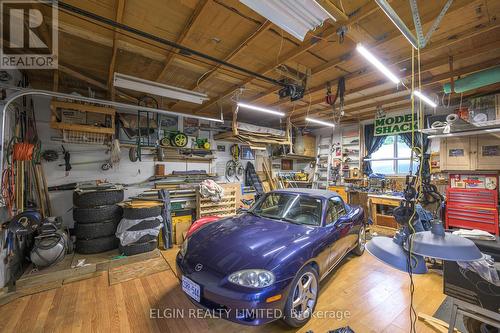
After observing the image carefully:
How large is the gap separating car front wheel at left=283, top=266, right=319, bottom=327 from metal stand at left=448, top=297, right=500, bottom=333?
1095mm

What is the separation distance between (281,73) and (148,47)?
2062 mm

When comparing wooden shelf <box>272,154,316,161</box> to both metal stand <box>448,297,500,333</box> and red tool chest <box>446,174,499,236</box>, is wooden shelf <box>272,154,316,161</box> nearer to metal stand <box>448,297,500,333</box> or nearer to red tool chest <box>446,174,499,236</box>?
red tool chest <box>446,174,499,236</box>

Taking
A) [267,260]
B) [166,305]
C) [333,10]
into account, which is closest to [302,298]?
[267,260]

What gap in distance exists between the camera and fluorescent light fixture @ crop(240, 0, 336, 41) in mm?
1642

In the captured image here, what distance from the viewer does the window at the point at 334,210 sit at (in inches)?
108

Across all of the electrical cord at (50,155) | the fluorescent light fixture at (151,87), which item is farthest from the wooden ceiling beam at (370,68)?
the electrical cord at (50,155)

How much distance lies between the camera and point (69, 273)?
114 inches

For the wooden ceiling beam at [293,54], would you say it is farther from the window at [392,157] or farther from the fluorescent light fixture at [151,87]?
the window at [392,157]

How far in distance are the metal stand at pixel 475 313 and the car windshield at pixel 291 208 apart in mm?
1275

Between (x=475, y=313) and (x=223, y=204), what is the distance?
4246mm

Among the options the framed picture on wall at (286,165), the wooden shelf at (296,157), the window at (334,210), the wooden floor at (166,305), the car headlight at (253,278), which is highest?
the wooden shelf at (296,157)

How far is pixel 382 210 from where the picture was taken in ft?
17.9

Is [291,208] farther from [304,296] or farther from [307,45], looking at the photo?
[307,45]

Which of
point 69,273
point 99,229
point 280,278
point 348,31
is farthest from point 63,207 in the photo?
point 348,31
